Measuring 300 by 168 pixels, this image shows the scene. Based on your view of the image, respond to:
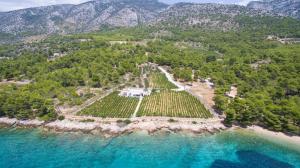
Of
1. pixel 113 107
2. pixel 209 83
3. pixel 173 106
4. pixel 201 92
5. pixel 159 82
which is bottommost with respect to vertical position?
pixel 173 106

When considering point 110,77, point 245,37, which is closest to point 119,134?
point 110,77

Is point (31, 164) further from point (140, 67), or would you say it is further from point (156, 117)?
point (140, 67)

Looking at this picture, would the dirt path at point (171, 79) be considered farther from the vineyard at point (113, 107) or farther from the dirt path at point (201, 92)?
the vineyard at point (113, 107)

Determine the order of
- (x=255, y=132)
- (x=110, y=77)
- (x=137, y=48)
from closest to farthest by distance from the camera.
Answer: (x=255, y=132) → (x=110, y=77) → (x=137, y=48)

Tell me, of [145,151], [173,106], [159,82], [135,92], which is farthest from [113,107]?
[159,82]

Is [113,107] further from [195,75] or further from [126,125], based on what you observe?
[195,75]

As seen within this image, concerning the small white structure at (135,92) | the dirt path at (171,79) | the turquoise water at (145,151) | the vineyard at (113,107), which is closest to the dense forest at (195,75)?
the dirt path at (171,79)
